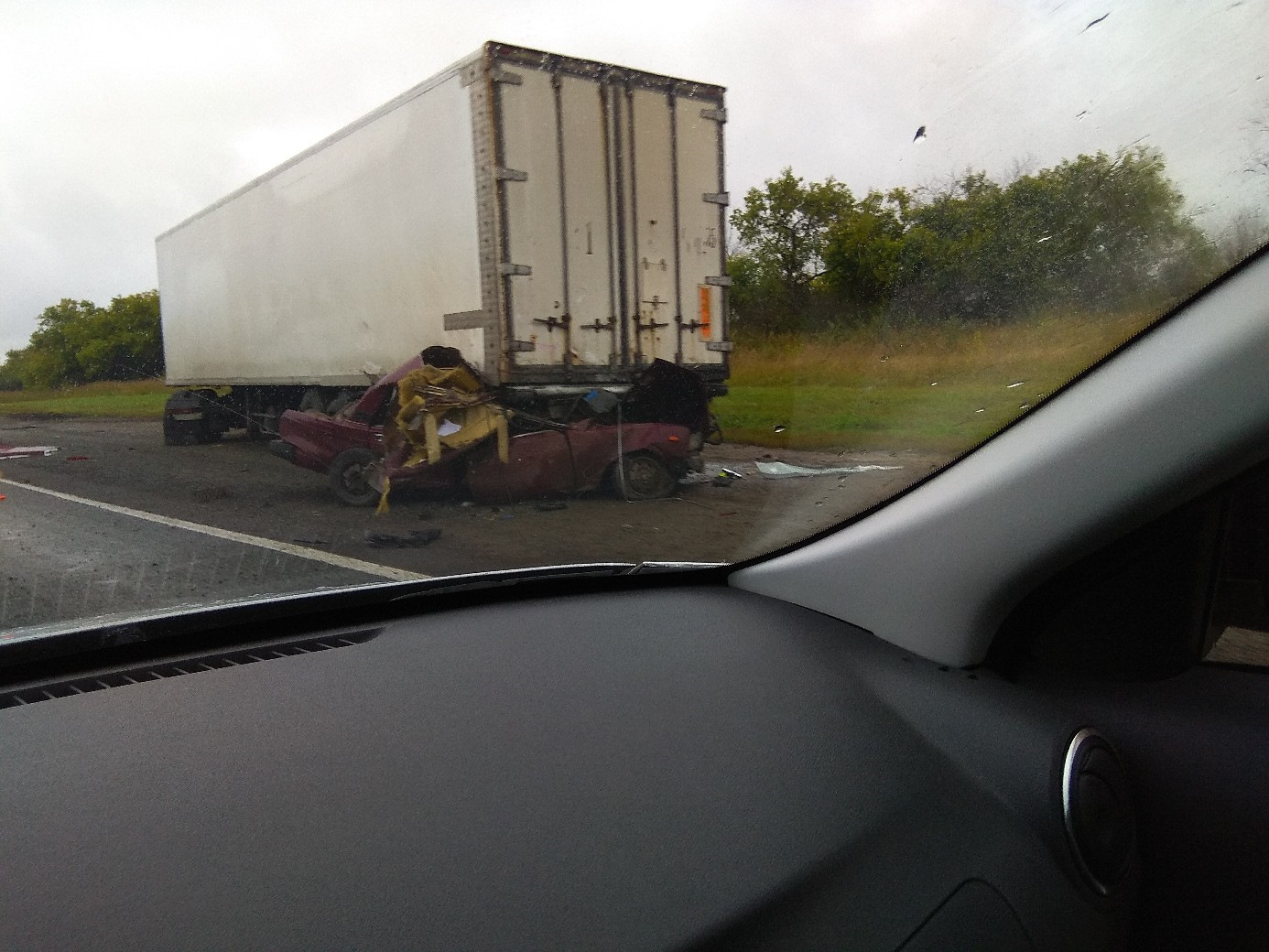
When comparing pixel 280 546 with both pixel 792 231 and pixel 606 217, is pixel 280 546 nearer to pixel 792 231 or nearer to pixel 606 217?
pixel 792 231

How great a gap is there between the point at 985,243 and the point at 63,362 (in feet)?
7.17

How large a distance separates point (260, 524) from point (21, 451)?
30.2 inches

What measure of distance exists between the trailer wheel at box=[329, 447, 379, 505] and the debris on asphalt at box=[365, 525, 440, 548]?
0.48 ft

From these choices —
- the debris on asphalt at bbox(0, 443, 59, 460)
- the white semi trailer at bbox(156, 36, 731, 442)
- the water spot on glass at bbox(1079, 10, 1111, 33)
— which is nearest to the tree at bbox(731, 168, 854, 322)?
the white semi trailer at bbox(156, 36, 731, 442)

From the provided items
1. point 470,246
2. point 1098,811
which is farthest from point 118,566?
point 470,246

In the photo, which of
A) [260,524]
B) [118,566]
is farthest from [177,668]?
[260,524]

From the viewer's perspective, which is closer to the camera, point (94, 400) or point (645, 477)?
point (94, 400)

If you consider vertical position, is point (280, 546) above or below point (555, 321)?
below

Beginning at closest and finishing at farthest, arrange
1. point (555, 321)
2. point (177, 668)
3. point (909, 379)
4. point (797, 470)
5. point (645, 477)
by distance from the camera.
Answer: point (177, 668), point (909, 379), point (797, 470), point (645, 477), point (555, 321)

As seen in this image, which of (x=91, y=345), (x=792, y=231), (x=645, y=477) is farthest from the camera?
(x=645, y=477)

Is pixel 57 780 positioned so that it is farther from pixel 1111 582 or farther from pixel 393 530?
pixel 1111 582

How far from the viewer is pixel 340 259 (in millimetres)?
4078

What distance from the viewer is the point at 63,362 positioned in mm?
2459

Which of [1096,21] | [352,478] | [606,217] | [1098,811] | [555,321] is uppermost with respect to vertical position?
[606,217]
